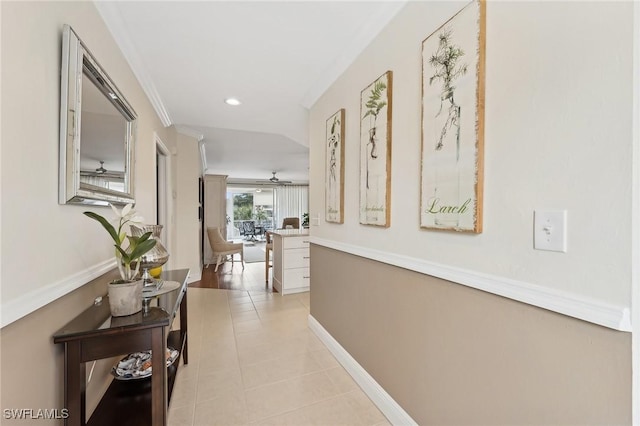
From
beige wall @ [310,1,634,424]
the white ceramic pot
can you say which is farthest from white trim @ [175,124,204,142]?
beige wall @ [310,1,634,424]

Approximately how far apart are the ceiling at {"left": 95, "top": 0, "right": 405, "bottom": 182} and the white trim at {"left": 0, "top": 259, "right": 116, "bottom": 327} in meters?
1.39

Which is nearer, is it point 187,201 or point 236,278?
point 187,201

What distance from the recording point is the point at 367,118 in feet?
5.86

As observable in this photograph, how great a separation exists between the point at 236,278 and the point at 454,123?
4.69m

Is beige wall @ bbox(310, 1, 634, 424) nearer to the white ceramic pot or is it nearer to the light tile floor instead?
the light tile floor

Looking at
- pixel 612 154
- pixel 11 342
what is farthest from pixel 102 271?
pixel 612 154

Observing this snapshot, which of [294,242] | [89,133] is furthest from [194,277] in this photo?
[89,133]

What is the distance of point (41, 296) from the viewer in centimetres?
96

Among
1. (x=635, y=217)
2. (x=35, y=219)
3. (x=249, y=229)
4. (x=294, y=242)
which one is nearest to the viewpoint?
(x=635, y=217)

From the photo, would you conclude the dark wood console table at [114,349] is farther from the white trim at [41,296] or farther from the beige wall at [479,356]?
the beige wall at [479,356]

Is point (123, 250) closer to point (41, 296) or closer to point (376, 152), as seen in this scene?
point (41, 296)

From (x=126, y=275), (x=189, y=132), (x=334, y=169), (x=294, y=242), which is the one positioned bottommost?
(x=294, y=242)

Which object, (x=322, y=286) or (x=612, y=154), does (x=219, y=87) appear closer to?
(x=322, y=286)

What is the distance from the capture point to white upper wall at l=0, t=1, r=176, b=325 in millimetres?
823
